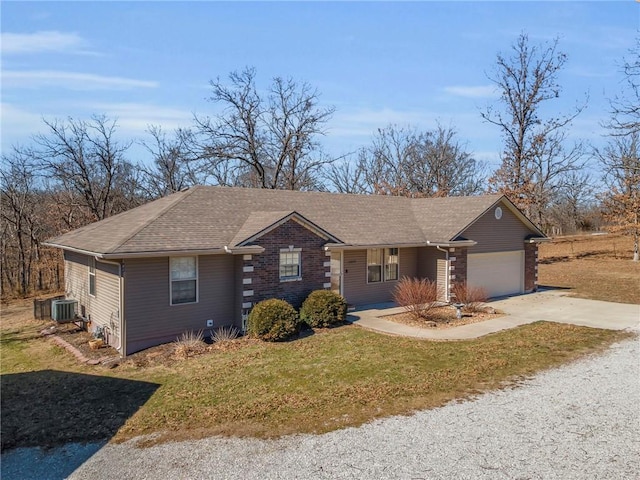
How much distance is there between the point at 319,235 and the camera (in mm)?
15680

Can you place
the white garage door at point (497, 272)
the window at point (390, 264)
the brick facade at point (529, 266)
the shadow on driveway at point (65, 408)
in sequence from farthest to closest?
the brick facade at point (529, 266) → the white garage door at point (497, 272) → the window at point (390, 264) → the shadow on driveway at point (65, 408)

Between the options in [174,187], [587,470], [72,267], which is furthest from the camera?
[174,187]

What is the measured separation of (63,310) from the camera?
52.2 ft

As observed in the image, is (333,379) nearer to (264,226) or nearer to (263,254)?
(263,254)

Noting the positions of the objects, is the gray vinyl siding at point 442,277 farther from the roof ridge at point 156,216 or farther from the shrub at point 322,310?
the roof ridge at point 156,216

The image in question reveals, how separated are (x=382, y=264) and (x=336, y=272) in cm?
253

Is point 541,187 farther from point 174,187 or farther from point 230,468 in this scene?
point 230,468

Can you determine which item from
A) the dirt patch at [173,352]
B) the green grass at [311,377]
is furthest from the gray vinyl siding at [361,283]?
the dirt patch at [173,352]

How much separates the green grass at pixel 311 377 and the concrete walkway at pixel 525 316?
833 mm

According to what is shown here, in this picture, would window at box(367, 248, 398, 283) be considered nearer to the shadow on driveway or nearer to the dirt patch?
the dirt patch

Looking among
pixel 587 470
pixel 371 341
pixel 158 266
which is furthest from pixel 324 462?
pixel 158 266

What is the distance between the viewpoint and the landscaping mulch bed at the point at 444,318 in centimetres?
1499

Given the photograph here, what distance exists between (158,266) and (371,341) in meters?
6.54

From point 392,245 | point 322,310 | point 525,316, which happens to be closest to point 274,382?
point 322,310
